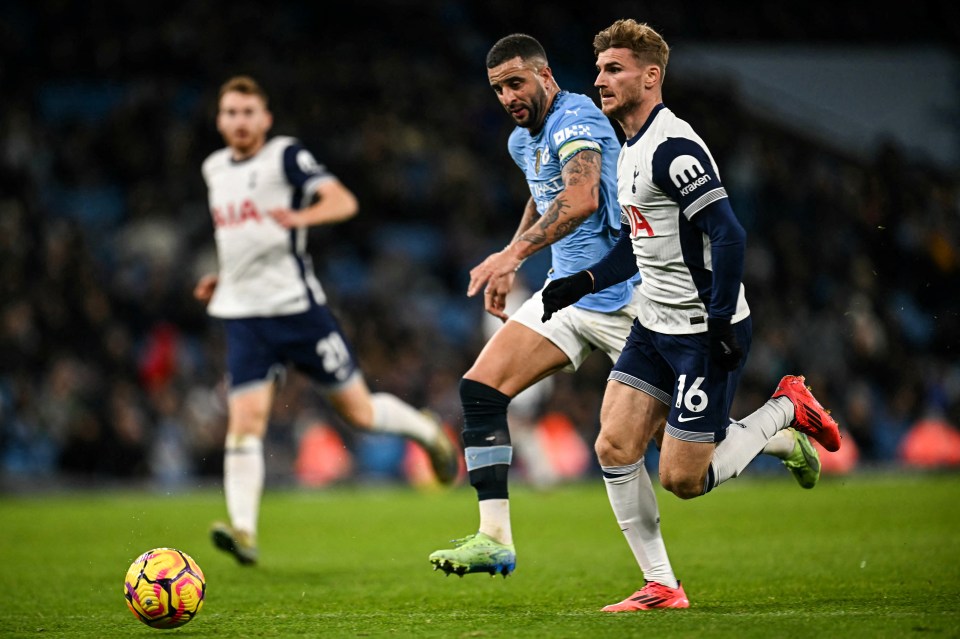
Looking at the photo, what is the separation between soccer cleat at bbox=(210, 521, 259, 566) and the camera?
8305 mm

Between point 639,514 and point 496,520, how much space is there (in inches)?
27.0

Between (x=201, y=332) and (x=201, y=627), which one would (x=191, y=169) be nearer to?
(x=201, y=332)

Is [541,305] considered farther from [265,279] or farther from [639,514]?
[265,279]

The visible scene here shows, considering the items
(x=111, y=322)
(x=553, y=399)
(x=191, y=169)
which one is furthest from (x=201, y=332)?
(x=553, y=399)

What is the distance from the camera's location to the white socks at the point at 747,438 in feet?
20.1

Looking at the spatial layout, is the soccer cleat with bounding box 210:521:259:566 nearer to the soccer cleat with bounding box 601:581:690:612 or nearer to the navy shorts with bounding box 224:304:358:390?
the navy shorts with bounding box 224:304:358:390

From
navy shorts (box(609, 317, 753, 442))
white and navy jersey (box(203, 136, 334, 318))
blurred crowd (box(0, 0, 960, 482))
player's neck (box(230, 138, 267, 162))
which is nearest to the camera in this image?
navy shorts (box(609, 317, 753, 442))

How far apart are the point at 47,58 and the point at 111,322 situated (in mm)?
6137

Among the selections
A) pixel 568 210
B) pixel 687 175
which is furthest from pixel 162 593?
pixel 687 175

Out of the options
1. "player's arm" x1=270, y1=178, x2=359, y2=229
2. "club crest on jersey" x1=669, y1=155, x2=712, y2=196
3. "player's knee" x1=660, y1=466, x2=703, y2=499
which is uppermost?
"player's arm" x1=270, y1=178, x2=359, y2=229

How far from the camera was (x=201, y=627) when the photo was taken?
19.2 ft

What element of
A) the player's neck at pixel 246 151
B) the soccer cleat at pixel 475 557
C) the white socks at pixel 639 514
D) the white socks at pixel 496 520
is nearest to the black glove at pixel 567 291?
the white socks at pixel 639 514

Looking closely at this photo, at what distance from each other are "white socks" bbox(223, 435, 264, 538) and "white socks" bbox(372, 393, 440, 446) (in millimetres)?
997

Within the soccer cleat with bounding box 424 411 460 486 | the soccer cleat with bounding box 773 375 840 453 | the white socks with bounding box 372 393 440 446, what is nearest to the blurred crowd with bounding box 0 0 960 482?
the soccer cleat with bounding box 424 411 460 486
